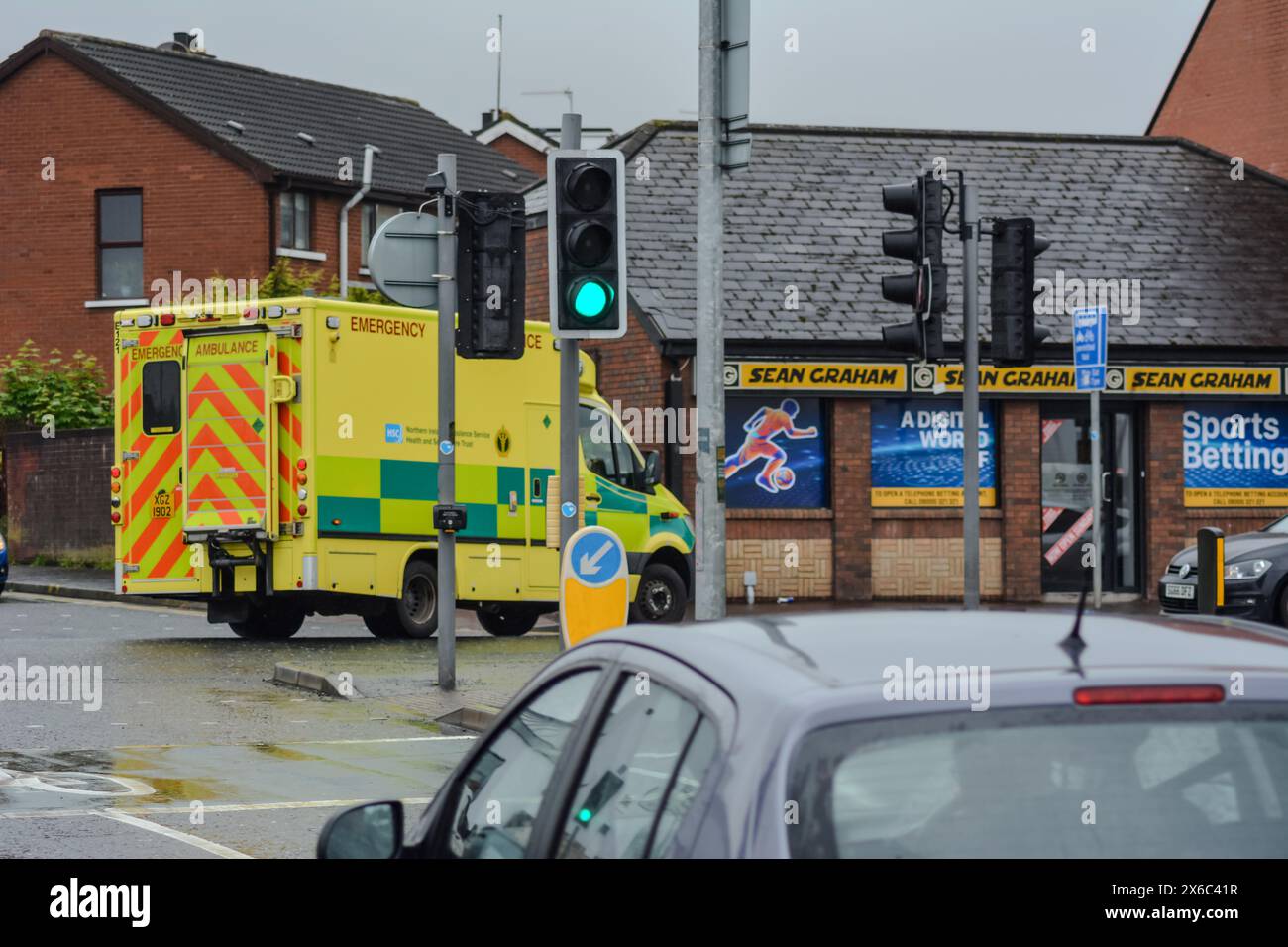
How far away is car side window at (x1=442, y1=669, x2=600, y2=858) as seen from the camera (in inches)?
150

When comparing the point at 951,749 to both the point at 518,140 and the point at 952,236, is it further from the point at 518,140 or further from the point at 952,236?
the point at 518,140

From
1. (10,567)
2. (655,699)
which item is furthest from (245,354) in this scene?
(655,699)

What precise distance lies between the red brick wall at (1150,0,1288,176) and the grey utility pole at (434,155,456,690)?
2313 centimetres

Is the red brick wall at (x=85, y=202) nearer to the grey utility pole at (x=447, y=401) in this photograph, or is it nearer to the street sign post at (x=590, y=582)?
the grey utility pole at (x=447, y=401)

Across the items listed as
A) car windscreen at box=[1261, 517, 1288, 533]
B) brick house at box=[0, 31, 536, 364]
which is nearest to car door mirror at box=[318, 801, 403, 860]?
car windscreen at box=[1261, 517, 1288, 533]

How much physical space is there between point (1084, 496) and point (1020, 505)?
3.31 ft

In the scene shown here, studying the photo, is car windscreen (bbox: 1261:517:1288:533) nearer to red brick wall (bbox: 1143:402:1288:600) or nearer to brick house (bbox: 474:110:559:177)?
red brick wall (bbox: 1143:402:1288:600)

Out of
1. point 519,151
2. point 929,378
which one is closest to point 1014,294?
point 929,378

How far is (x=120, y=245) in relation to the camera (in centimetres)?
3581

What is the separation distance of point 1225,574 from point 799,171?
1124 centimetres

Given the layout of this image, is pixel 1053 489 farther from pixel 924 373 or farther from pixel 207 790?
pixel 207 790

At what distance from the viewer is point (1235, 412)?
1092 inches

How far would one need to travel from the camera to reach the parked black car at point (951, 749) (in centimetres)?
289

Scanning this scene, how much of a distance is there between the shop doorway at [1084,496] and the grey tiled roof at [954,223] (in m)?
1.18
